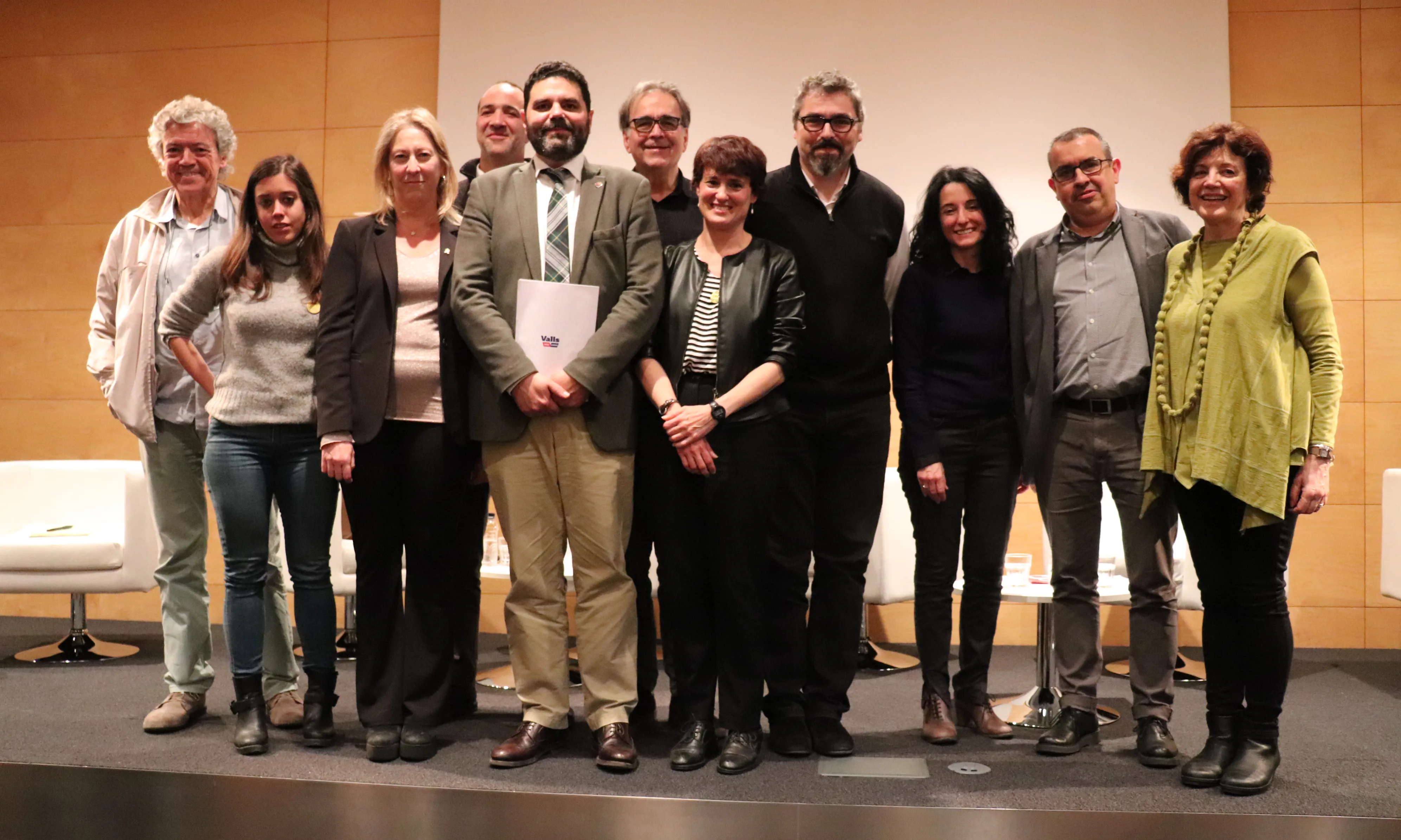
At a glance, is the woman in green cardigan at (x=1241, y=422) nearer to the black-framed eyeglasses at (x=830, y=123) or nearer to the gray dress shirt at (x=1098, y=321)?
the gray dress shirt at (x=1098, y=321)

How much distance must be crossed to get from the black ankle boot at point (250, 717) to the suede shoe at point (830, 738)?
55.1 inches

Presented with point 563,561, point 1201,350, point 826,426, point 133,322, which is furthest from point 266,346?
point 1201,350

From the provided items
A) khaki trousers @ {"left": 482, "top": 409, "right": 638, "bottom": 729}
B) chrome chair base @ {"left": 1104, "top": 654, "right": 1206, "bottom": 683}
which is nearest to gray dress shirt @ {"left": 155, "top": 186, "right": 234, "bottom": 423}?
khaki trousers @ {"left": 482, "top": 409, "right": 638, "bottom": 729}

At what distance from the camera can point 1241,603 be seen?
8.48 feet

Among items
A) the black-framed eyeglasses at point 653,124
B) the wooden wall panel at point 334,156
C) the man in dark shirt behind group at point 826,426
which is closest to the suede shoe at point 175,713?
the man in dark shirt behind group at point 826,426

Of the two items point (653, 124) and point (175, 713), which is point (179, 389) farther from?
point (653, 124)

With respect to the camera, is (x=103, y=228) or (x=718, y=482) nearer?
(x=718, y=482)

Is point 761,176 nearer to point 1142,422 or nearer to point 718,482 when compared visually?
point 718,482

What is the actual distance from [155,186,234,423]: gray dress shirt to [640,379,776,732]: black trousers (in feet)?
4.54

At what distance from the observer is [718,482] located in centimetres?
268

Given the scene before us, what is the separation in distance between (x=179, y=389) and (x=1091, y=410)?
253cm

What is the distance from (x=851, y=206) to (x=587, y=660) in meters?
1.36

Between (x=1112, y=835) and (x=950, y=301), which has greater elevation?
(x=950, y=301)

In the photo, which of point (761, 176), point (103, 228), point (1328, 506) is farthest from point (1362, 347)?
point (103, 228)
